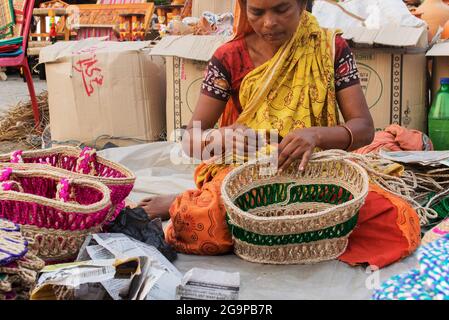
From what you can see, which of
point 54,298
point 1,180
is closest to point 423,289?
point 54,298

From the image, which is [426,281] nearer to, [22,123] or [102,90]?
[102,90]

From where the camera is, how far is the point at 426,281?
3.14 ft

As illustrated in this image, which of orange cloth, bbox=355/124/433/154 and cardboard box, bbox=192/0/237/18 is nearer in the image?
orange cloth, bbox=355/124/433/154

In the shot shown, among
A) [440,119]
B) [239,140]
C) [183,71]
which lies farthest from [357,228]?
[183,71]

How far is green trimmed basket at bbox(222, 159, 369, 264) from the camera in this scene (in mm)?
1727

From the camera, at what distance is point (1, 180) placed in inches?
72.0

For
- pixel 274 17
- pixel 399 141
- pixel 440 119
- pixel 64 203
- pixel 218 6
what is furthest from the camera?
pixel 218 6

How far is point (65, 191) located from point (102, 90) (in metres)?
2.15

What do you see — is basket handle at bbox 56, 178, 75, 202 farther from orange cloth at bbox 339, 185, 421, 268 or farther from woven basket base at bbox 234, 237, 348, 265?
orange cloth at bbox 339, 185, 421, 268

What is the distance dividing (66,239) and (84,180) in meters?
0.23

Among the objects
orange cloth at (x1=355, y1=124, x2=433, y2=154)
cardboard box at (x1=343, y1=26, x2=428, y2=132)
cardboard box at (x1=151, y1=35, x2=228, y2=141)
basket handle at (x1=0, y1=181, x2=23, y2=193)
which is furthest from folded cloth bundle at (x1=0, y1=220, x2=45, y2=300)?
cardboard box at (x1=343, y1=26, x2=428, y2=132)

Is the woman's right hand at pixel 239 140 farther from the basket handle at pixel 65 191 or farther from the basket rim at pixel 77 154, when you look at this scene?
the basket handle at pixel 65 191

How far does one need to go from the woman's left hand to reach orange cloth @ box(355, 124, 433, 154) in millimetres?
1186

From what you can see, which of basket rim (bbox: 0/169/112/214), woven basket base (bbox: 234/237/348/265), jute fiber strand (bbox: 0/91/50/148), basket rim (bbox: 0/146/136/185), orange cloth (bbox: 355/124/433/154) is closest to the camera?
basket rim (bbox: 0/169/112/214)
